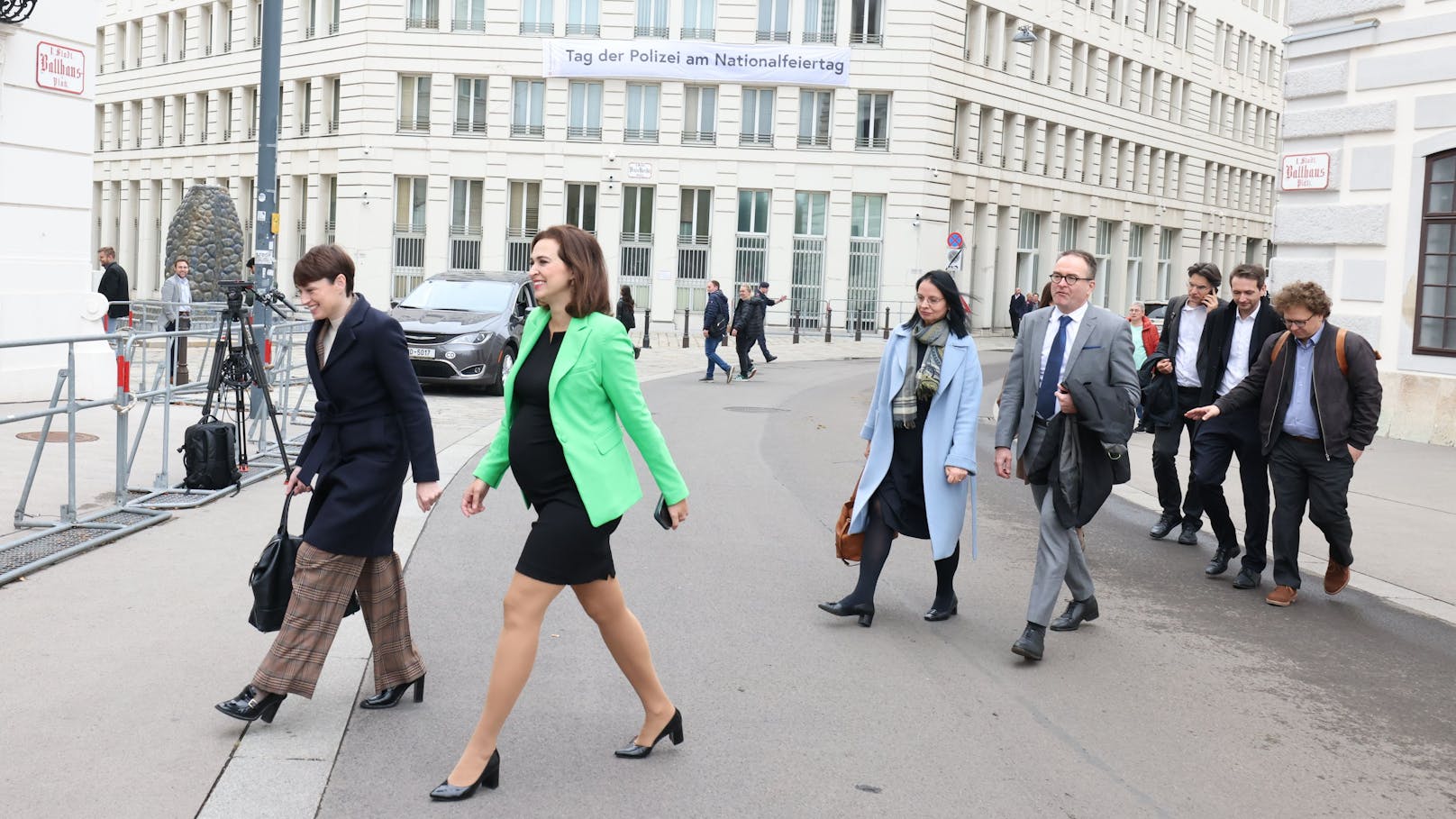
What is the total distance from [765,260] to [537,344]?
42.1m

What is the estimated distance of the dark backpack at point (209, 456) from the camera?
8602mm

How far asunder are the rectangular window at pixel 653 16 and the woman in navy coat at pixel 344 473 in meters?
43.0

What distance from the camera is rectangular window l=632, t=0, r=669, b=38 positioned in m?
46.8

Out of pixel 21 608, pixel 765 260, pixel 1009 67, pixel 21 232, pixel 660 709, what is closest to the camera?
pixel 660 709

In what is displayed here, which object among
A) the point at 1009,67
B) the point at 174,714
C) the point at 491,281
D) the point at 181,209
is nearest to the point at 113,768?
the point at 174,714

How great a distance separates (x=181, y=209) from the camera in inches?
1207

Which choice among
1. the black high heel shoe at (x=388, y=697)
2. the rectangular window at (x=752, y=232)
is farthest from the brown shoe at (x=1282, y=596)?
the rectangular window at (x=752, y=232)

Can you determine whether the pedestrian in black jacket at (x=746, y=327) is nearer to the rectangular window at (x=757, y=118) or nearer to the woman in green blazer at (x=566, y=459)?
the woman in green blazer at (x=566, y=459)

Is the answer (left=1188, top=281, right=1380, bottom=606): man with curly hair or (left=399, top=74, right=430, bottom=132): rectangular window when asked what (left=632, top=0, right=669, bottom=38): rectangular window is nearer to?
(left=399, top=74, right=430, bottom=132): rectangular window

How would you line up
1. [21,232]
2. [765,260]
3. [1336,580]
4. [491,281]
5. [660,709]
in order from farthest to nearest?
[765,260] → [491,281] → [21,232] → [1336,580] → [660,709]

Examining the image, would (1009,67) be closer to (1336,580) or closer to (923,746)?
(1336,580)

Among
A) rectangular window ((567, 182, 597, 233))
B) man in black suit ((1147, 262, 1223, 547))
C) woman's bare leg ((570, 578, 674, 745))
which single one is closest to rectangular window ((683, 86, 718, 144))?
rectangular window ((567, 182, 597, 233))

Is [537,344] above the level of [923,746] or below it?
above

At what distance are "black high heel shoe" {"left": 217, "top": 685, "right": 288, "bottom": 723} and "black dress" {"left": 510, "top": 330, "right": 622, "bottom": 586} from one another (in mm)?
1102
